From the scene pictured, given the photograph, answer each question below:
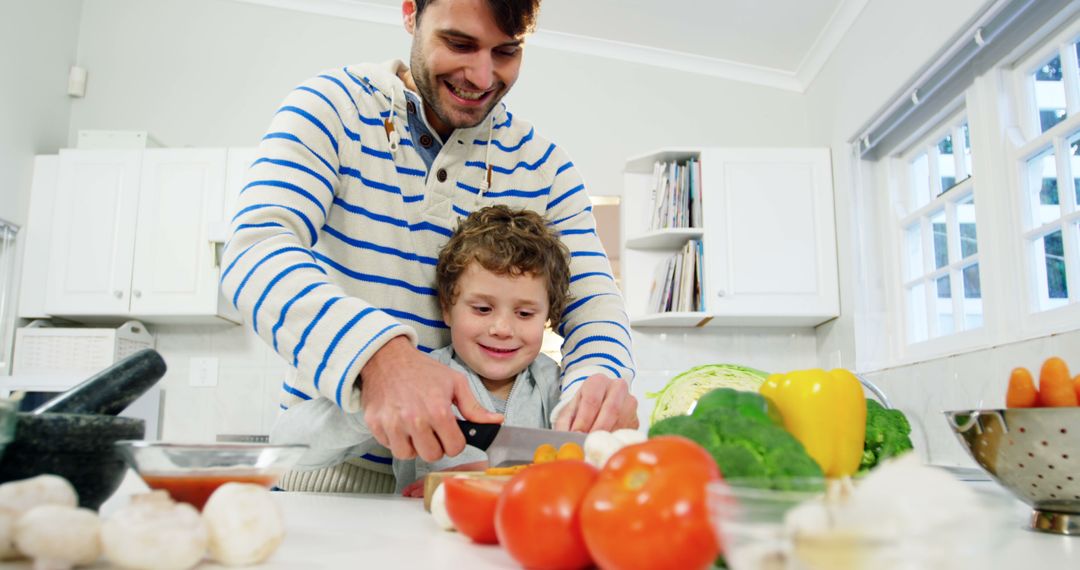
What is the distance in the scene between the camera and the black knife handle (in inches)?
34.7

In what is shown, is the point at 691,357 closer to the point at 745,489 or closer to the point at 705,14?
the point at 705,14

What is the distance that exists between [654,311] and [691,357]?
1.09ft

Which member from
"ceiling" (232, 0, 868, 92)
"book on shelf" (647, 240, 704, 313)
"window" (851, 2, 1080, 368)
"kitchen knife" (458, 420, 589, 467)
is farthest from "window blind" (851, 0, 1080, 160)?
"kitchen knife" (458, 420, 589, 467)

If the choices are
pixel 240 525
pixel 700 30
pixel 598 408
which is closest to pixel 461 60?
pixel 598 408

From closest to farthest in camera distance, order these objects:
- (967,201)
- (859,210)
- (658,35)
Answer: (967,201)
(859,210)
(658,35)

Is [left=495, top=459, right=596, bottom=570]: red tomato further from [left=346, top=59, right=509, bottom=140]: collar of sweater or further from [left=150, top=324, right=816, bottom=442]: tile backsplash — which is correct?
[left=150, top=324, right=816, bottom=442]: tile backsplash

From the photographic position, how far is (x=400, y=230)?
1243 mm

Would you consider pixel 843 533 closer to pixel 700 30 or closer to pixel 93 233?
pixel 700 30

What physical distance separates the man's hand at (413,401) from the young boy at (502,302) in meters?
0.42

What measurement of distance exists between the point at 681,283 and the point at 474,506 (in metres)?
2.87

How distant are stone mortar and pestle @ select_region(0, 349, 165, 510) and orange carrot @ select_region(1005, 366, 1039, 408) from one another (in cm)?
77

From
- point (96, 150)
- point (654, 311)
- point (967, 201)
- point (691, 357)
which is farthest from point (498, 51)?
point (96, 150)

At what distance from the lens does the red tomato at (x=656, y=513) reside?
0.41m

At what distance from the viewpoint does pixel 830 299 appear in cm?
329
